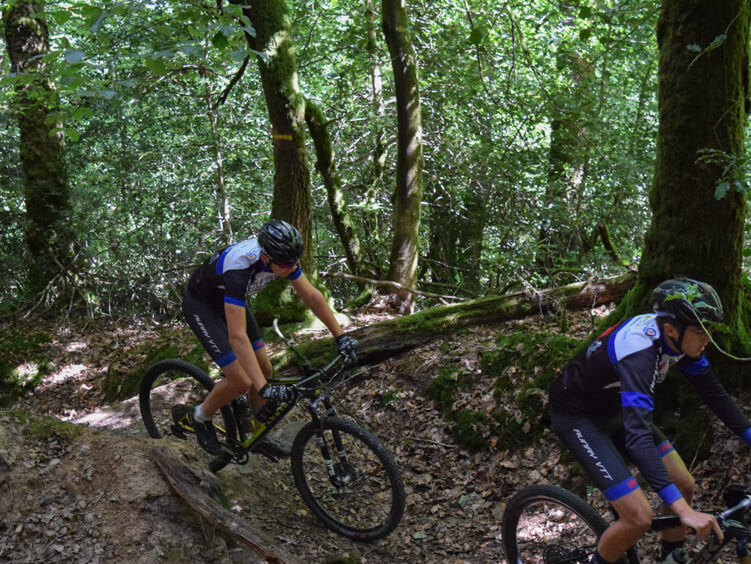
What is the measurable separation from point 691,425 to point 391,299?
605cm

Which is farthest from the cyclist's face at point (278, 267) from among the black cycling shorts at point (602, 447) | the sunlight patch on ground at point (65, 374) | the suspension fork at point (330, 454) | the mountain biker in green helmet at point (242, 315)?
the sunlight patch on ground at point (65, 374)

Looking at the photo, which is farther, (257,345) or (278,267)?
(257,345)

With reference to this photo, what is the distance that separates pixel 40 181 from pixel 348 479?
9516mm

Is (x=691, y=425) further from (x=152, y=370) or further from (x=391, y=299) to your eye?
(x=391, y=299)

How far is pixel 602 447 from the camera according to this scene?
11.5ft

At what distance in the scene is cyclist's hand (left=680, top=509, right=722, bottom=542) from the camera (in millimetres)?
2803

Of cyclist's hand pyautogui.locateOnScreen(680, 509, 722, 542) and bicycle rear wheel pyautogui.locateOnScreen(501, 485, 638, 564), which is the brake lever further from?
cyclist's hand pyautogui.locateOnScreen(680, 509, 722, 542)

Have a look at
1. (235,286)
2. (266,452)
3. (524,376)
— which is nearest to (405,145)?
(524,376)

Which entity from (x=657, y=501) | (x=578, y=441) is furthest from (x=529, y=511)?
(x=657, y=501)

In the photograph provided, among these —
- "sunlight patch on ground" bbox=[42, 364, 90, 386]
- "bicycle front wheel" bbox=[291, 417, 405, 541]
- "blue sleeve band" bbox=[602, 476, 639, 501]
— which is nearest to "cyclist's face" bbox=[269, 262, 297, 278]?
"bicycle front wheel" bbox=[291, 417, 405, 541]

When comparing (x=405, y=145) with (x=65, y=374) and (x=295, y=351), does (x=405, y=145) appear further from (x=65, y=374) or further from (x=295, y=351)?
(x=65, y=374)

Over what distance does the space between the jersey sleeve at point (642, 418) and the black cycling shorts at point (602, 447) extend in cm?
25

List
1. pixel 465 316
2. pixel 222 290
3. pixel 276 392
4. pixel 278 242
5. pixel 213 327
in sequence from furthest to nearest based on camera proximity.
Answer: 1. pixel 465 316
2. pixel 222 290
3. pixel 213 327
4. pixel 278 242
5. pixel 276 392

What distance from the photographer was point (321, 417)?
15.5 feet
